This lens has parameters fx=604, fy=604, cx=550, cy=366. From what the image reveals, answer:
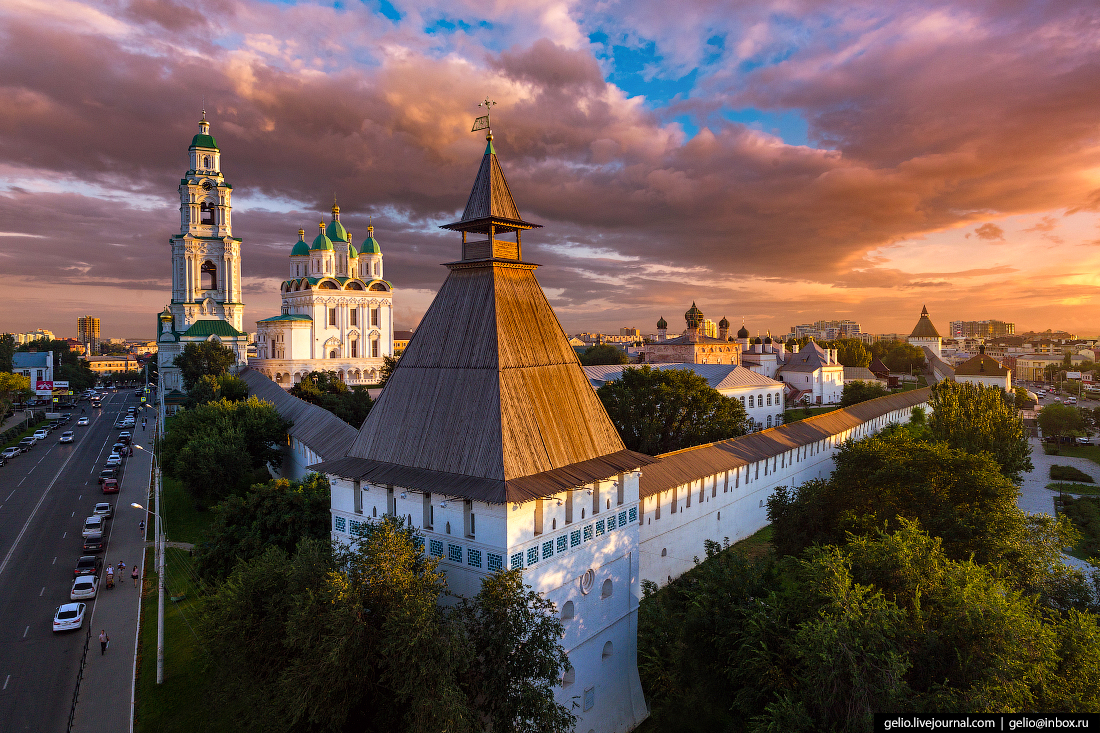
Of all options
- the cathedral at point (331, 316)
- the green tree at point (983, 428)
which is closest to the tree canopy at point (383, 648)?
the green tree at point (983, 428)

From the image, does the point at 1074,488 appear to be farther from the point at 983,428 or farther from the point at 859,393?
the point at 859,393

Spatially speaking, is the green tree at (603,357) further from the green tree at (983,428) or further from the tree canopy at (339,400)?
the green tree at (983,428)

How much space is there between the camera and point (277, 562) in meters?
16.5

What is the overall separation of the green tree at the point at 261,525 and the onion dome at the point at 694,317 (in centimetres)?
7623

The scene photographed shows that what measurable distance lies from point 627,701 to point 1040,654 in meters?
11.3

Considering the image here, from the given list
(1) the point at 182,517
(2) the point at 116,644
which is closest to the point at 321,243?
(1) the point at 182,517

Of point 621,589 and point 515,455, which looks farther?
point 621,589

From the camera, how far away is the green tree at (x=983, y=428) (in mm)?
39906

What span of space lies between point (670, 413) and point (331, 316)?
223 ft

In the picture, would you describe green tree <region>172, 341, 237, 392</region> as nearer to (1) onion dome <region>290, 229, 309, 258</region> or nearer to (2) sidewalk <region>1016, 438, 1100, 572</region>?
(1) onion dome <region>290, 229, 309, 258</region>

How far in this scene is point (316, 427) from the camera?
35.3 meters

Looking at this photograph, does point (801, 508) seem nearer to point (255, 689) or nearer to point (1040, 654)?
point (1040, 654)

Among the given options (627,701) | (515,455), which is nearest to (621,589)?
(627,701)

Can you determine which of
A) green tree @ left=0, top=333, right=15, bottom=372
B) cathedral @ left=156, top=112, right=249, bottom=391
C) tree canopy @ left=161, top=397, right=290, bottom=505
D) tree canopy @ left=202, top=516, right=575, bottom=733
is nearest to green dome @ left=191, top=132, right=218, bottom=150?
cathedral @ left=156, top=112, right=249, bottom=391
